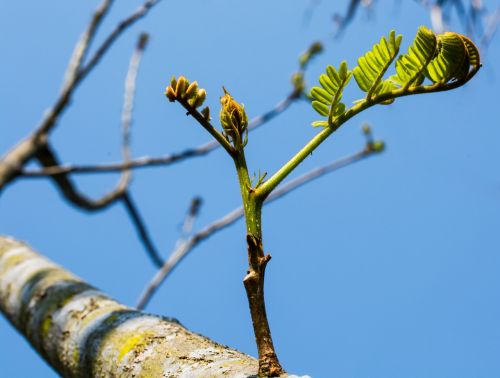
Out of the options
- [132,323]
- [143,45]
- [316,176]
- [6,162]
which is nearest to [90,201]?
[6,162]

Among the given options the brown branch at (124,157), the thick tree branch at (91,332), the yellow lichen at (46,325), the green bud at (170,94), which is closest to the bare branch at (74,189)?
the brown branch at (124,157)

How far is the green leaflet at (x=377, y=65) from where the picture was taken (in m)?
0.91

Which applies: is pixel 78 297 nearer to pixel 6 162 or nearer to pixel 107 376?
pixel 107 376

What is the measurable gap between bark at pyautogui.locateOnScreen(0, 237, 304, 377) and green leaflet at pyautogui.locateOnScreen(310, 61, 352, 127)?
16.9 inches

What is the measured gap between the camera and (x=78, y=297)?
1.66 meters

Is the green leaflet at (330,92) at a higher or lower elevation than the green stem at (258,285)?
higher

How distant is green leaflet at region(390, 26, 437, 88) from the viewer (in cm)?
88

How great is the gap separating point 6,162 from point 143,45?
1607mm

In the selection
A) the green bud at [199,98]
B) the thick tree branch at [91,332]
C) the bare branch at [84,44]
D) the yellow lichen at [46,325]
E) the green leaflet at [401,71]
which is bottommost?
the yellow lichen at [46,325]

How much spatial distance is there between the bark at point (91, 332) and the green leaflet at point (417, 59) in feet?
1.70

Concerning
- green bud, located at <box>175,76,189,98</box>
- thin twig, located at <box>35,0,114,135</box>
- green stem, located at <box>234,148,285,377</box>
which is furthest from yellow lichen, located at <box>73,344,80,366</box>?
thin twig, located at <box>35,0,114,135</box>

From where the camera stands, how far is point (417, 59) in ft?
2.98

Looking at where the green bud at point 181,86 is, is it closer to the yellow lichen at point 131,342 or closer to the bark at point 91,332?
the bark at point 91,332

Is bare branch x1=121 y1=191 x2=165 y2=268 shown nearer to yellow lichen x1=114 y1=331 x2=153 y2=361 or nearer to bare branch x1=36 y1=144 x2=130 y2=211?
bare branch x1=36 y1=144 x2=130 y2=211
